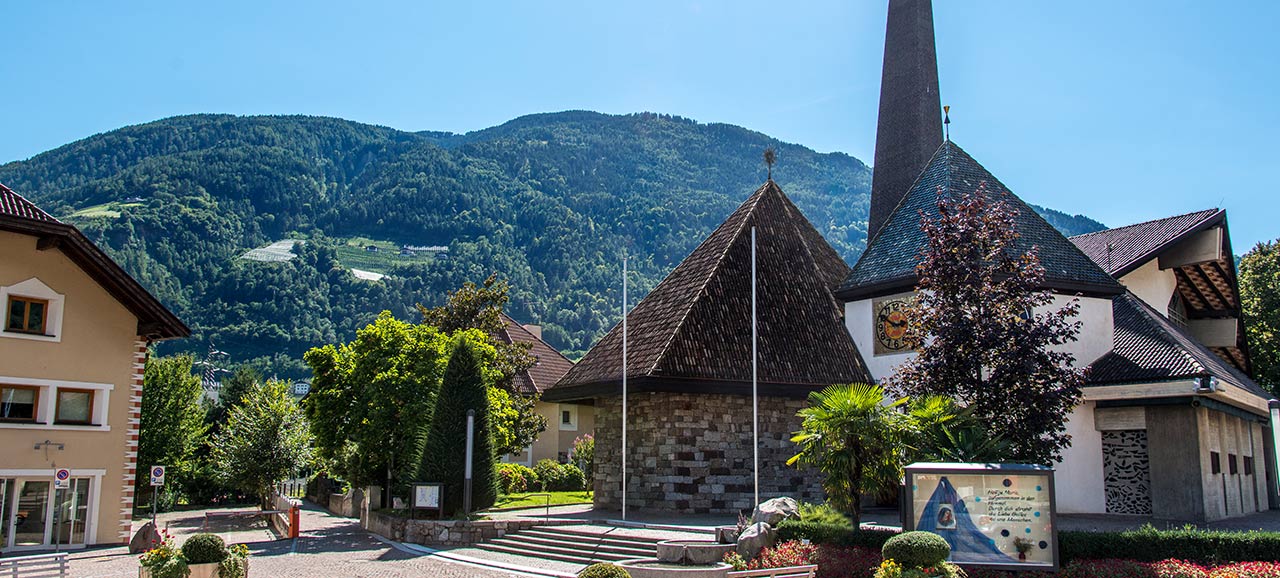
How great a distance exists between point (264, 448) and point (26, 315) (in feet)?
51.5

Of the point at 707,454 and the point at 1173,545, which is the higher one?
the point at 707,454

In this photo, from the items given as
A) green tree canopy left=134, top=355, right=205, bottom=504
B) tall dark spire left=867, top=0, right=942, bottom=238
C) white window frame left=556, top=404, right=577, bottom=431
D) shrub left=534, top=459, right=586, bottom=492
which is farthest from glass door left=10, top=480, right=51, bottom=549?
tall dark spire left=867, top=0, right=942, bottom=238

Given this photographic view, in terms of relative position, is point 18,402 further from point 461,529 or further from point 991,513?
point 991,513

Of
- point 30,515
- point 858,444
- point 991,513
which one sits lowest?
point 30,515

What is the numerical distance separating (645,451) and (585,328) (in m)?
128

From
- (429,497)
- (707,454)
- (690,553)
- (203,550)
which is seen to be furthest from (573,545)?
(203,550)

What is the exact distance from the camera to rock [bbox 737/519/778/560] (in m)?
17.1

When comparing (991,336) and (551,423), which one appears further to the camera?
(551,423)

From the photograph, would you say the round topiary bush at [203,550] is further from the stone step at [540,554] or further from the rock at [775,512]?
the rock at [775,512]

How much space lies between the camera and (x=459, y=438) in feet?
80.4

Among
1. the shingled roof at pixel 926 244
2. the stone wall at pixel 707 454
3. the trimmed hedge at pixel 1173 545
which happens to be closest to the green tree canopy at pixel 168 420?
the stone wall at pixel 707 454

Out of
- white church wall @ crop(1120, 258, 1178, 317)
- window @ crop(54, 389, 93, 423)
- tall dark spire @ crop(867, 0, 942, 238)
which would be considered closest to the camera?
window @ crop(54, 389, 93, 423)

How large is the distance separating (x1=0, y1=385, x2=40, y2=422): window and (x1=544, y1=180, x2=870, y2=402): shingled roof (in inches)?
512

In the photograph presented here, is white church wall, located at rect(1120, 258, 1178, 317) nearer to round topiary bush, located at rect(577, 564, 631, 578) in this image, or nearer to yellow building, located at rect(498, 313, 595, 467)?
round topiary bush, located at rect(577, 564, 631, 578)
